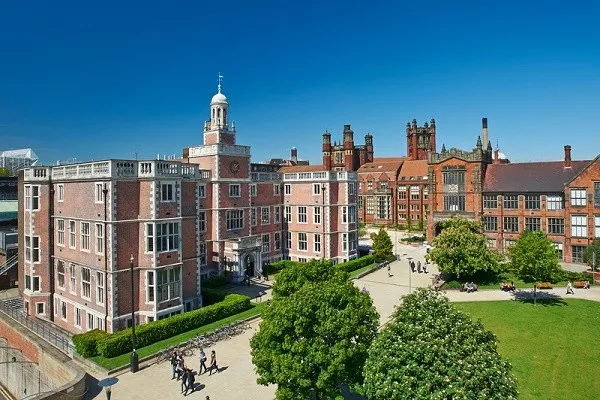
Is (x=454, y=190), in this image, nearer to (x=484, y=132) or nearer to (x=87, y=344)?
(x=484, y=132)

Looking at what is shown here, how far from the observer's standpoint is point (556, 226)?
166 feet

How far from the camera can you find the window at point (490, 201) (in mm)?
55312

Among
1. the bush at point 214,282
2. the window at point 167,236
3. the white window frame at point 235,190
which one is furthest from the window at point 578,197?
the window at point 167,236

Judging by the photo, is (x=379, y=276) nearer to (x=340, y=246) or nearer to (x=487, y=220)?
(x=340, y=246)

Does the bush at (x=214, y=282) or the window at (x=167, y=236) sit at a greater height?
the window at (x=167, y=236)

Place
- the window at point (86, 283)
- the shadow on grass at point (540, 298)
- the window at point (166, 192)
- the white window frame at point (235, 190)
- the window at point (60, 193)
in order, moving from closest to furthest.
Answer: the window at point (166, 192), the window at point (86, 283), the window at point (60, 193), the shadow on grass at point (540, 298), the white window frame at point (235, 190)

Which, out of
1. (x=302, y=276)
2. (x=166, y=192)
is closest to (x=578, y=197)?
(x=302, y=276)

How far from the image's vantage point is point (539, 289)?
124ft

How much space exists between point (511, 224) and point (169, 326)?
45.6 m

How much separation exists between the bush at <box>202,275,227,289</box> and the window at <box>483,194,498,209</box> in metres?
37.0

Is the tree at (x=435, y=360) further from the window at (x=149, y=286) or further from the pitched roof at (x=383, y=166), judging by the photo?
the pitched roof at (x=383, y=166)

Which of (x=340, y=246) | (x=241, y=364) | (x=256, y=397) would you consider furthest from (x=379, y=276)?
(x=256, y=397)

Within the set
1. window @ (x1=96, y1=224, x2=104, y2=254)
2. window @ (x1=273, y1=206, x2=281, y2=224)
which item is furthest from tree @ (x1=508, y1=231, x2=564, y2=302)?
window @ (x1=96, y1=224, x2=104, y2=254)

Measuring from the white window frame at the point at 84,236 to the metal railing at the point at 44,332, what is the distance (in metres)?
5.86
